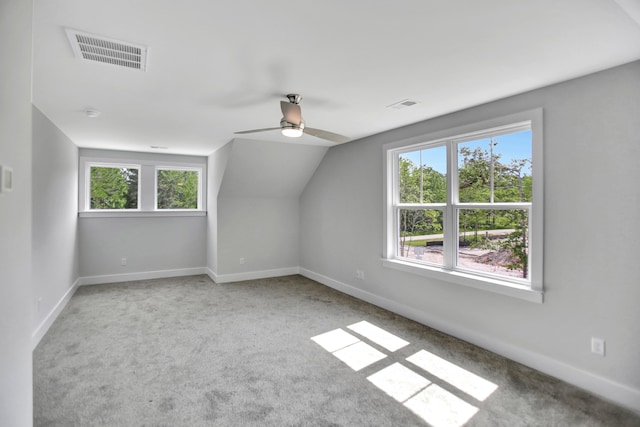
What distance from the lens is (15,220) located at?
52.6 inches

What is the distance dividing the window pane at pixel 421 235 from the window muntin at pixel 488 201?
0.03 meters

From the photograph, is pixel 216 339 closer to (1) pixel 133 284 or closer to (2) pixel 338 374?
(2) pixel 338 374

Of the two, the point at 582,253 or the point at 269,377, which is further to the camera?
the point at 269,377

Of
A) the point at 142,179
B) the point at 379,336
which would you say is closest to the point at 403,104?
the point at 379,336

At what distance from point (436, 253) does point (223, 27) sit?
121 inches

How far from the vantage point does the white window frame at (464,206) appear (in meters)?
2.71

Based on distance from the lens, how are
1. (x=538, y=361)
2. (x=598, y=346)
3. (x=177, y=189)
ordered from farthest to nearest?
(x=177, y=189) < (x=538, y=361) < (x=598, y=346)

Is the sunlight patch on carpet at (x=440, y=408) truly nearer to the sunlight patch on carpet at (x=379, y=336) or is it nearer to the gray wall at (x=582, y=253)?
the sunlight patch on carpet at (x=379, y=336)

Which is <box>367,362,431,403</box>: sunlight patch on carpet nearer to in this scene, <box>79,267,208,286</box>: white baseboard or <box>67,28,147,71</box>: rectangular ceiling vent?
<box>67,28,147,71</box>: rectangular ceiling vent

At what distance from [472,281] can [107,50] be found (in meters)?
3.46

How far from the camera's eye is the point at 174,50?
6.67ft

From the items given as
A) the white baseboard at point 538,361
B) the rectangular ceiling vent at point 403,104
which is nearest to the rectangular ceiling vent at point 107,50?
the rectangular ceiling vent at point 403,104

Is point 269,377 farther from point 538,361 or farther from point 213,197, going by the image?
point 213,197

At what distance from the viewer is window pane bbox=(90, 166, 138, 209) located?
5.60 metres
